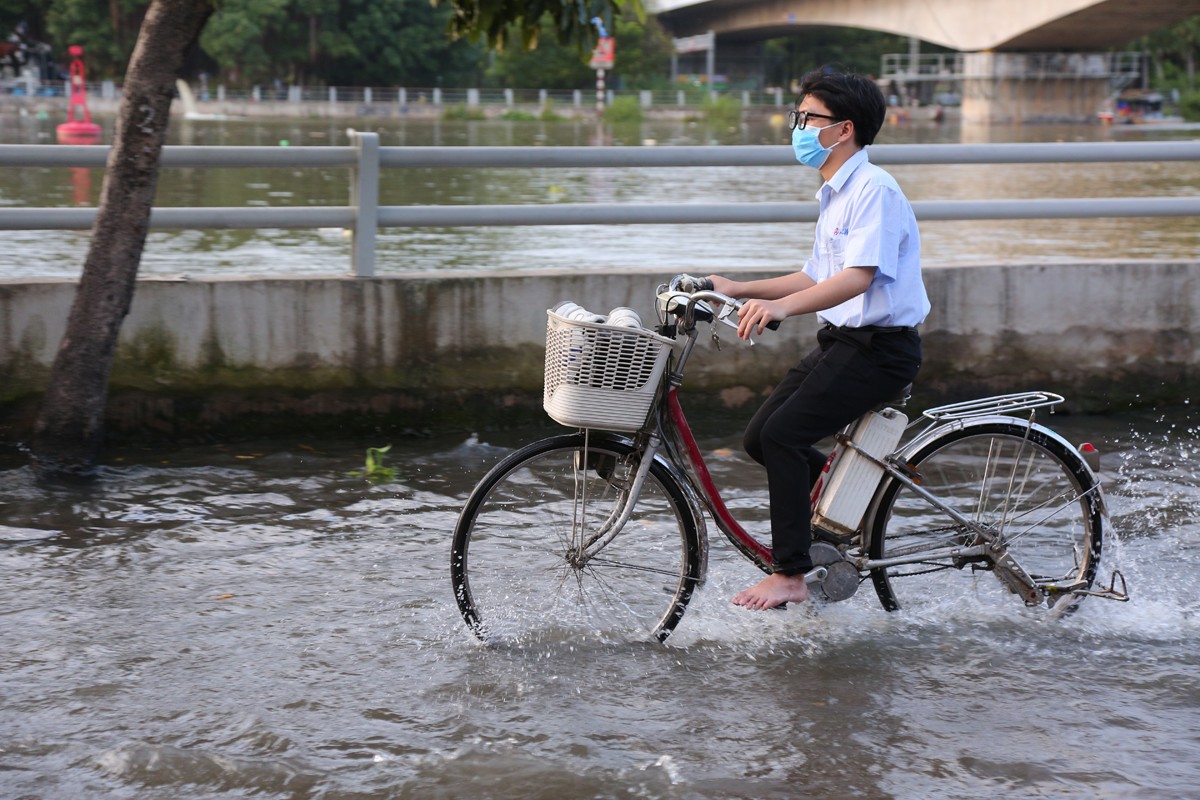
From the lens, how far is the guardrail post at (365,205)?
6.98 metres

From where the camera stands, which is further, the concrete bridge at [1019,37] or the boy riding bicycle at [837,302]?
the concrete bridge at [1019,37]

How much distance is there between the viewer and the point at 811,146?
14.0ft

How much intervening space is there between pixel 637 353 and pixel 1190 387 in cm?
489

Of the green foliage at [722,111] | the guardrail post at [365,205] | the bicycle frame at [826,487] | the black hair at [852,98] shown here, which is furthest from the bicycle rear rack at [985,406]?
the green foliage at [722,111]

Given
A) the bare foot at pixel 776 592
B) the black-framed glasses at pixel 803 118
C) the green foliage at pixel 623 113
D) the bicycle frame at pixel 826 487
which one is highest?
the green foliage at pixel 623 113

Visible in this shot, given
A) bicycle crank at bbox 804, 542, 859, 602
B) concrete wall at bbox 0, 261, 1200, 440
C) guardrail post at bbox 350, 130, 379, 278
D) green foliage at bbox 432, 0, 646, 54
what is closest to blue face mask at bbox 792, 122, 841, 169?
bicycle crank at bbox 804, 542, 859, 602

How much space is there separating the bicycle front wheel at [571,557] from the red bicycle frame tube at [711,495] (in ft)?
0.33

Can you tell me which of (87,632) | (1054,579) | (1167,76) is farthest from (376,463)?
(1167,76)

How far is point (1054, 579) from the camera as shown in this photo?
16.0ft

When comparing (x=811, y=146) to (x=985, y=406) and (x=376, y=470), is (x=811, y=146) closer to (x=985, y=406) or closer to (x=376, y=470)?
(x=985, y=406)

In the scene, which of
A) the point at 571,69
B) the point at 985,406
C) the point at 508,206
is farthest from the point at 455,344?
the point at 571,69

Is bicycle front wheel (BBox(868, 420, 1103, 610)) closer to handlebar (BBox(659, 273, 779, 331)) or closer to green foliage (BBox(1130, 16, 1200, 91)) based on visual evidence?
handlebar (BBox(659, 273, 779, 331))

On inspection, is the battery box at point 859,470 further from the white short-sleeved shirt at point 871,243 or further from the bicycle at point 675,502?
the white short-sleeved shirt at point 871,243

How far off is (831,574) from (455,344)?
124 inches
